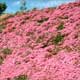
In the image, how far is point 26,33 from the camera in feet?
81.4

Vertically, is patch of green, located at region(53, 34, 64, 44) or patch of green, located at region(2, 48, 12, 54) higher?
patch of green, located at region(53, 34, 64, 44)

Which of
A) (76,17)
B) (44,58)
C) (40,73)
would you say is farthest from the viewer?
(76,17)

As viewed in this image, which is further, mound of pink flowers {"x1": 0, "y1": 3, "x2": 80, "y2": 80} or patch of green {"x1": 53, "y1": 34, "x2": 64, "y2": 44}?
patch of green {"x1": 53, "y1": 34, "x2": 64, "y2": 44}

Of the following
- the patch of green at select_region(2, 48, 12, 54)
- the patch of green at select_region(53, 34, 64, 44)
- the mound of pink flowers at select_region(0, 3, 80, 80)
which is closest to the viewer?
the mound of pink flowers at select_region(0, 3, 80, 80)

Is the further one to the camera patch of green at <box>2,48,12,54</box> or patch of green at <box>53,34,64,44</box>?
patch of green at <box>2,48,12,54</box>

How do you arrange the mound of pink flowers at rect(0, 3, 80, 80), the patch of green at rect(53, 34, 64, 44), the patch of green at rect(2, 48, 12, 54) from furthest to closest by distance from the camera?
the patch of green at rect(2, 48, 12, 54) < the patch of green at rect(53, 34, 64, 44) < the mound of pink flowers at rect(0, 3, 80, 80)

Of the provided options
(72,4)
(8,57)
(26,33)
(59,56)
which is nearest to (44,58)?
(59,56)

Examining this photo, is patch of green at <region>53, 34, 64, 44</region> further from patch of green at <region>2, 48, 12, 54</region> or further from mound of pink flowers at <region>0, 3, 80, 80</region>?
patch of green at <region>2, 48, 12, 54</region>

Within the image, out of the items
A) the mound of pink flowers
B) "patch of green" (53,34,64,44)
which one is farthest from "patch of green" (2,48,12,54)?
"patch of green" (53,34,64,44)

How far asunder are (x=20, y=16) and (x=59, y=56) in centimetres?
980

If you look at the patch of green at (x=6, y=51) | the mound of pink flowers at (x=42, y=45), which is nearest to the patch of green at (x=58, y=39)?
the mound of pink flowers at (x=42, y=45)

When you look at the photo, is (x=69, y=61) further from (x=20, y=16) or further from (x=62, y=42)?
(x=20, y=16)

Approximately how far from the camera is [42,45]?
2206 centimetres

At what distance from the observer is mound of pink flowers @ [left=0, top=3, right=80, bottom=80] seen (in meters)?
18.8
